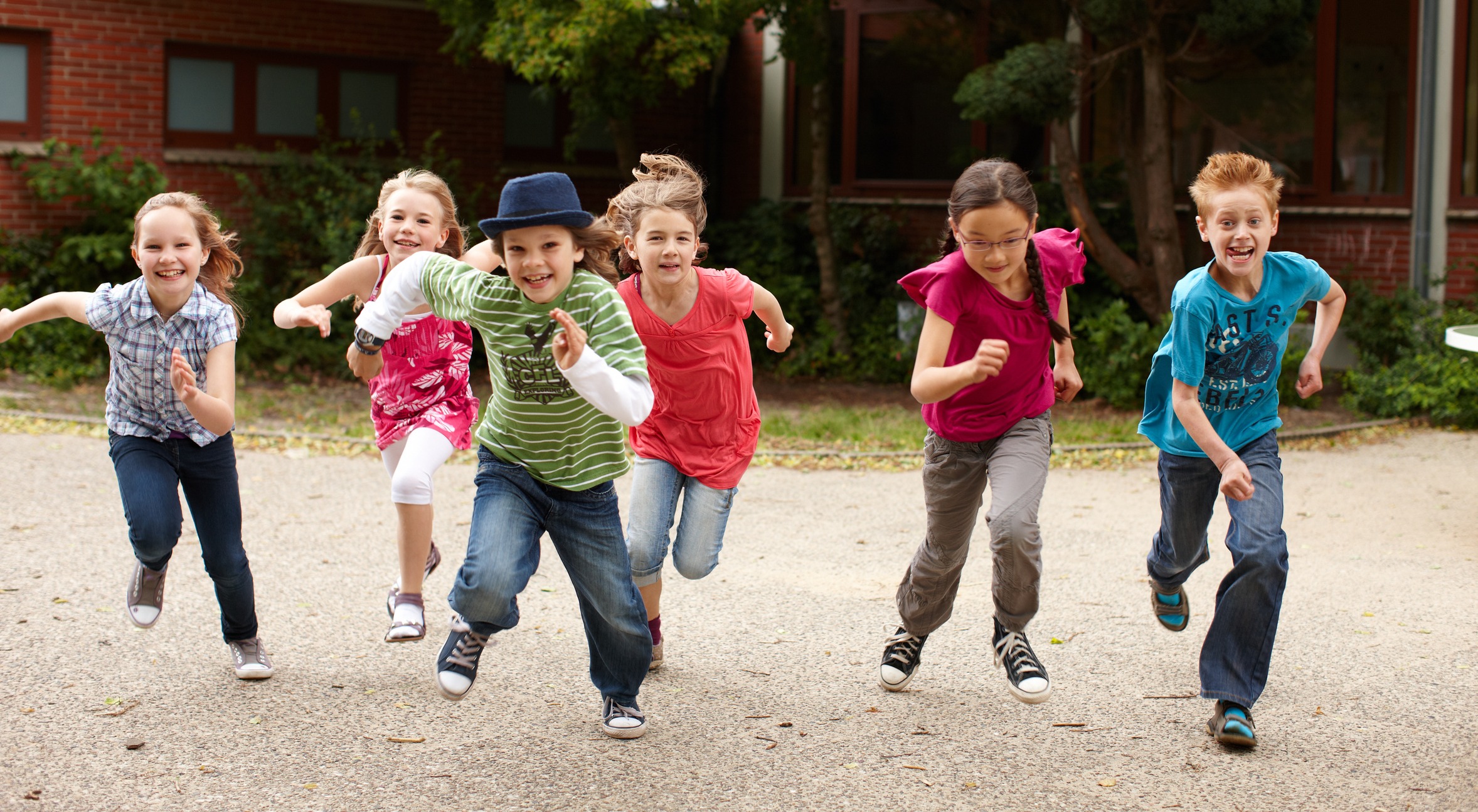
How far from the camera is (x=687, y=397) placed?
4422 mm

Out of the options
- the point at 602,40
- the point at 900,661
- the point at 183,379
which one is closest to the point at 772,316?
the point at 900,661

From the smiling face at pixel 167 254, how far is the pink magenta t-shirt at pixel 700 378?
54.6 inches

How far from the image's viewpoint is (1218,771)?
375cm

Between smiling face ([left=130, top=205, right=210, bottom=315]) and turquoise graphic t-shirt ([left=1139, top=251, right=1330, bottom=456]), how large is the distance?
3.11m

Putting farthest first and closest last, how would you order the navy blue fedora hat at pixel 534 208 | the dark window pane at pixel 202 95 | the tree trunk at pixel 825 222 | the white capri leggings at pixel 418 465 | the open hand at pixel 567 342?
the dark window pane at pixel 202 95
the tree trunk at pixel 825 222
the white capri leggings at pixel 418 465
the navy blue fedora hat at pixel 534 208
the open hand at pixel 567 342

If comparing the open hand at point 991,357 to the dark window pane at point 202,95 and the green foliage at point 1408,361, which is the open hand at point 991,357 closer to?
the green foliage at point 1408,361

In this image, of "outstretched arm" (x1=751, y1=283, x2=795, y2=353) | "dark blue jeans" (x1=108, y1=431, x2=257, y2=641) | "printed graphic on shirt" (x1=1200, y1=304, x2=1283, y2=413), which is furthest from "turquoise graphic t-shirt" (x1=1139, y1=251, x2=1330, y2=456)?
"dark blue jeans" (x1=108, y1=431, x2=257, y2=641)

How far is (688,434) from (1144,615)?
223 cm

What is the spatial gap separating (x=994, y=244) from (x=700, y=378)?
1068mm

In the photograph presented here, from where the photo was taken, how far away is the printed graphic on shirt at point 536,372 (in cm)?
368

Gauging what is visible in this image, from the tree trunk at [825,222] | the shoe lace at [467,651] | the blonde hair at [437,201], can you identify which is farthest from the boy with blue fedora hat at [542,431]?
the tree trunk at [825,222]

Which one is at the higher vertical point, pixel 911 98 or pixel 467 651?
pixel 911 98

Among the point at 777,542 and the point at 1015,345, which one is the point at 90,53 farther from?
the point at 1015,345

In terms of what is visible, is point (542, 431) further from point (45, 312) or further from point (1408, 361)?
point (1408, 361)
